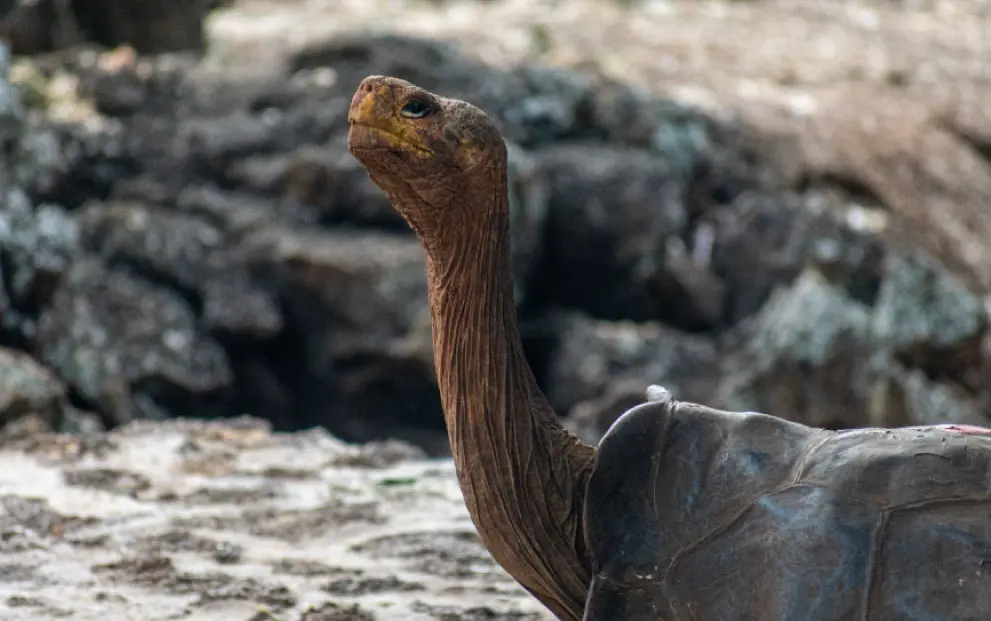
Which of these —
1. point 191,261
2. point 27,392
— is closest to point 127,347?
point 191,261

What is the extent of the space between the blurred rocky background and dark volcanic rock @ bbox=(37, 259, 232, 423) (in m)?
0.01

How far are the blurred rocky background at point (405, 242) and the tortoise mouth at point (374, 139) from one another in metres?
3.31

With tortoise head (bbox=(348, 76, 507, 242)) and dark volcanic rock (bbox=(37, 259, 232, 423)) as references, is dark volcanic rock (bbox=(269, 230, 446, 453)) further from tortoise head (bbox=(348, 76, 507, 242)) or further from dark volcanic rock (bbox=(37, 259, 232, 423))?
tortoise head (bbox=(348, 76, 507, 242))

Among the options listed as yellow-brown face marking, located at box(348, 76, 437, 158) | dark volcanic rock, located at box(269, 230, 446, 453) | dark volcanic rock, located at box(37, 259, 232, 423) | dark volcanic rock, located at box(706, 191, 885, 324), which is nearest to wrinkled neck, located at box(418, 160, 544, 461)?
yellow-brown face marking, located at box(348, 76, 437, 158)

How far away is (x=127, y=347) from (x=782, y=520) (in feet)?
16.1

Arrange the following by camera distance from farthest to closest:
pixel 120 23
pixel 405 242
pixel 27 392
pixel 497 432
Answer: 1. pixel 120 23
2. pixel 405 242
3. pixel 27 392
4. pixel 497 432

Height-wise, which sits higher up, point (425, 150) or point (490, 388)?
point (425, 150)

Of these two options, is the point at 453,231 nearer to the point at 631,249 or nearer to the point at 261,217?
the point at 261,217

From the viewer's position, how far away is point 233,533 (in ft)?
11.8

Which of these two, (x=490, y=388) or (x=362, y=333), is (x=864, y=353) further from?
(x=490, y=388)

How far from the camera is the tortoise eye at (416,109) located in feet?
6.96

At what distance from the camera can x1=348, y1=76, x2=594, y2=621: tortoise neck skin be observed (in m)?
2.21

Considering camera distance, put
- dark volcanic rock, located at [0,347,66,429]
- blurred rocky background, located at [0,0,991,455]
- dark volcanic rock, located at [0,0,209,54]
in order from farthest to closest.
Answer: dark volcanic rock, located at [0,0,209,54]
blurred rocky background, located at [0,0,991,455]
dark volcanic rock, located at [0,347,66,429]

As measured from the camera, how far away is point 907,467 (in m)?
1.90
